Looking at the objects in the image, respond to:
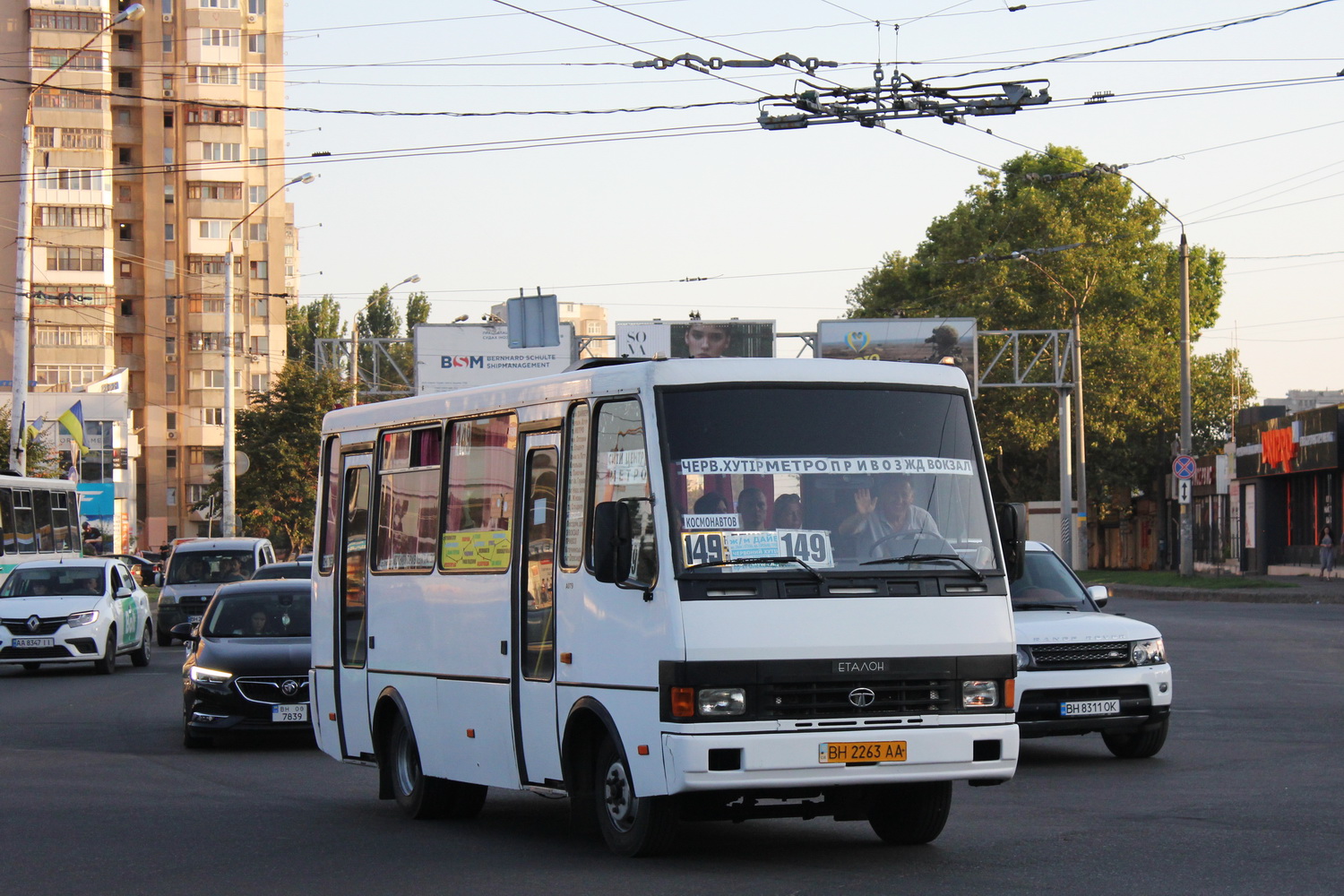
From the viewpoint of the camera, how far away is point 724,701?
28.1ft

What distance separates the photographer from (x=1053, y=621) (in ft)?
46.0

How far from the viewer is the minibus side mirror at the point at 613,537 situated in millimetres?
8688

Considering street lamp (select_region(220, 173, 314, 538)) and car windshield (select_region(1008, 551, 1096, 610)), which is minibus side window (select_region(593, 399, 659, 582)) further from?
street lamp (select_region(220, 173, 314, 538))

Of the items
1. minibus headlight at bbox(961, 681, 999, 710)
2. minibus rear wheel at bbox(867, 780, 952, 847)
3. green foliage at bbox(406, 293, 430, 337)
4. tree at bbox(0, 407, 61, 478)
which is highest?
green foliage at bbox(406, 293, 430, 337)

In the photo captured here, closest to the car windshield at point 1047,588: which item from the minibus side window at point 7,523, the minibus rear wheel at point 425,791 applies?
the minibus rear wheel at point 425,791

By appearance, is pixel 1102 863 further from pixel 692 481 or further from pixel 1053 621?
pixel 1053 621

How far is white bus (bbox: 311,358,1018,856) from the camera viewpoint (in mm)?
8625

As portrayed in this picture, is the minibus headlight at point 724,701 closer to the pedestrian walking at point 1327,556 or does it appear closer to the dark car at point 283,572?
the dark car at point 283,572

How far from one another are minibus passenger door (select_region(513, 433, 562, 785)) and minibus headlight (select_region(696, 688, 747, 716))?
1.30 metres

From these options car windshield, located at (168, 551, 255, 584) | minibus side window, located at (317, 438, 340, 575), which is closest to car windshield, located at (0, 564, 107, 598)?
car windshield, located at (168, 551, 255, 584)

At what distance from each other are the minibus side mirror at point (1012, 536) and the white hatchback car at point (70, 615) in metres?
18.5

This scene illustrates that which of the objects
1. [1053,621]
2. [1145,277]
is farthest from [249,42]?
[1053,621]

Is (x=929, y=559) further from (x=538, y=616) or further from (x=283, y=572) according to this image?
(x=283, y=572)

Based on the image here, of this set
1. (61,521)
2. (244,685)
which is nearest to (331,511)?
(244,685)
